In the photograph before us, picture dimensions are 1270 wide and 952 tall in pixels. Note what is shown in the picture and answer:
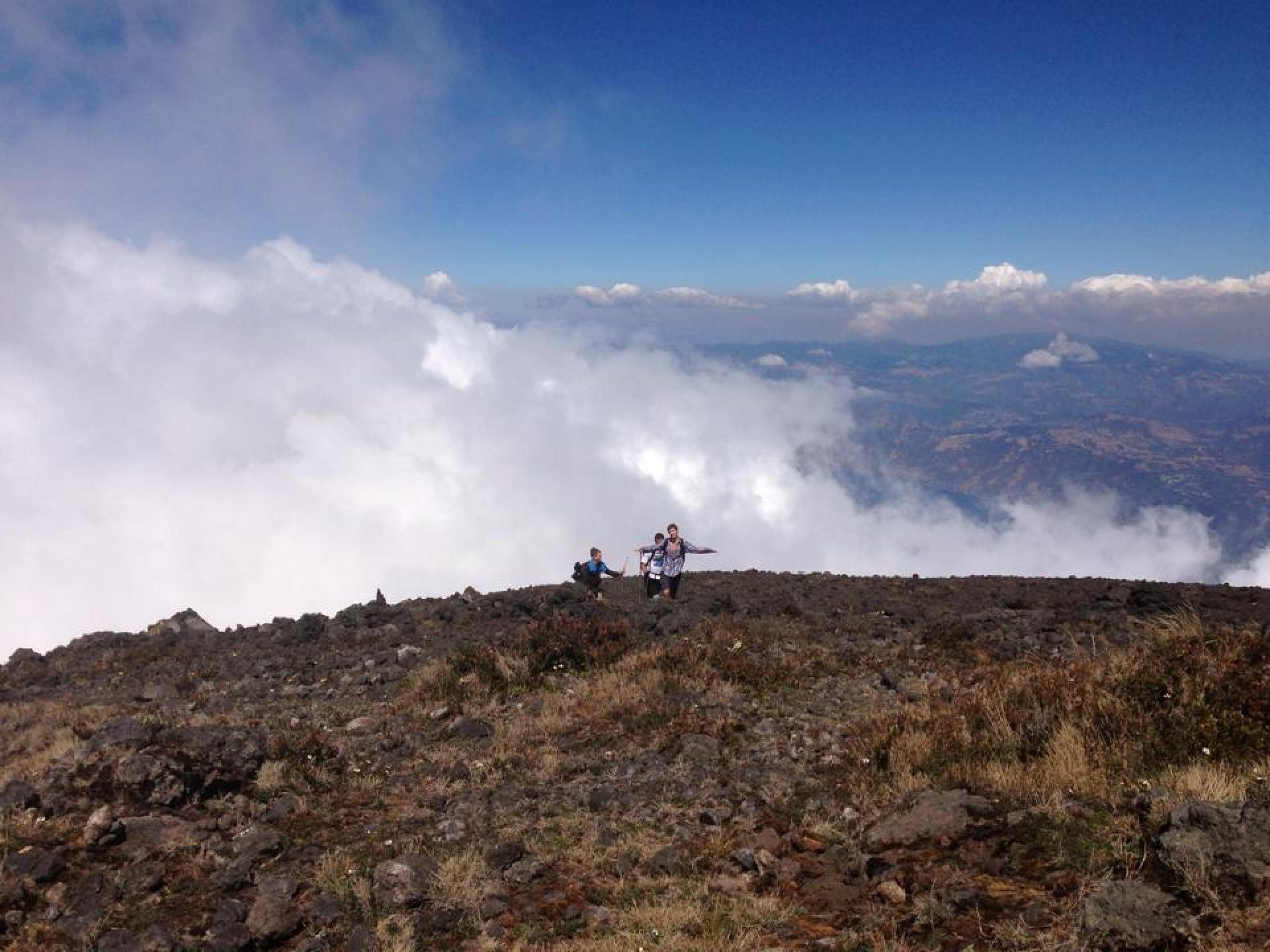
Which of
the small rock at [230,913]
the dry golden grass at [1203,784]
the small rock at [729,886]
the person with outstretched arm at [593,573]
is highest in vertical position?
the person with outstretched arm at [593,573]

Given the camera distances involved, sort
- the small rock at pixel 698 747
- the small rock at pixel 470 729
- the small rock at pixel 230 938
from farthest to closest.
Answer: the small rock at pixel 470 729, the small rock at pixel 698 747, the small rock at pixel 230 938

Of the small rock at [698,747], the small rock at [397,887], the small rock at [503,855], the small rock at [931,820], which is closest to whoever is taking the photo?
the small rock at [931,820]

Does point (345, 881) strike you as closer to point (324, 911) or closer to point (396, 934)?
point (324, 911)

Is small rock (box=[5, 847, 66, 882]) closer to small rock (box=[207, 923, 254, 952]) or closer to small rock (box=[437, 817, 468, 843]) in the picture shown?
small rock (box=[207, 923, 254, 952])

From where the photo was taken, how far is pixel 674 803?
6852mm

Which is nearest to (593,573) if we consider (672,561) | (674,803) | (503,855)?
(672,561)

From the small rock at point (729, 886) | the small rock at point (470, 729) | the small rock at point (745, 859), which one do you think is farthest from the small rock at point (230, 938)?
the small rock at point (470, 729)

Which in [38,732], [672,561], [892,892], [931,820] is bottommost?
[892,892]

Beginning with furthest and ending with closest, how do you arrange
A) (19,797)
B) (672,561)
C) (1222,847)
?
(672,561)
(19,797)
(1222,847)

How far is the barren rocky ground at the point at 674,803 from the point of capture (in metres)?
4.36

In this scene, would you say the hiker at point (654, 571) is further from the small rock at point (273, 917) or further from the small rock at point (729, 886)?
the small rock at point (273, 917)

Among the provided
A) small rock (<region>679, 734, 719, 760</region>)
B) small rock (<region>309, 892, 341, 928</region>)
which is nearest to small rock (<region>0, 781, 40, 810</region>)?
small rock (<region>309, 892, 341, 928</region>)

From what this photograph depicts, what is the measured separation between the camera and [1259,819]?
397 centimetres

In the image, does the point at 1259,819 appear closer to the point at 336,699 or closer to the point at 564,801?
the point at 564,801
